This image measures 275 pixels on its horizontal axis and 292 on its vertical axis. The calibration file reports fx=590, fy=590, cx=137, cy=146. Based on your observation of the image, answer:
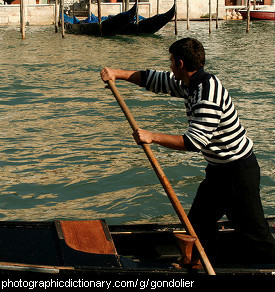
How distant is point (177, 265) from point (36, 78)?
858 centimetres

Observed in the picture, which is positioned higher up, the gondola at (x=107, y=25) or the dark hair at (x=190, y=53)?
the dark hair at (x=190, y=53)

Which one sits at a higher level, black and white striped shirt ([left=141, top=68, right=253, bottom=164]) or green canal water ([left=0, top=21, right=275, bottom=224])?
black and white striped shirt ([left=141, top=68, right=253, bottom=164])

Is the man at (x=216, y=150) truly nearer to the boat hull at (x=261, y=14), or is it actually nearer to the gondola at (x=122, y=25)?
the gondola at (x=122, y=25)

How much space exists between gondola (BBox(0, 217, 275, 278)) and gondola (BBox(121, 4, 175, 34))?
17.3 m

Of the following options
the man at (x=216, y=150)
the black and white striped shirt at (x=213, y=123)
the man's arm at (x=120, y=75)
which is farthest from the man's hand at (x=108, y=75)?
the black and white striped shirt at (x=213, y=123)

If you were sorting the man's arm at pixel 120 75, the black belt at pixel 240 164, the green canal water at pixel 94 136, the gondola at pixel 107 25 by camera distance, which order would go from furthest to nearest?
the gondola at pixel 107 25, the green canal water at pixel 94 136, the man's arm at pixel 120 75, the black belt at pixel 240 164

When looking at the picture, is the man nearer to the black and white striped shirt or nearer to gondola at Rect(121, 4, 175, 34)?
the black and white striped shirt

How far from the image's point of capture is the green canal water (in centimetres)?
447

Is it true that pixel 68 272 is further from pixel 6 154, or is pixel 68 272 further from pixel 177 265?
pixel 6 154

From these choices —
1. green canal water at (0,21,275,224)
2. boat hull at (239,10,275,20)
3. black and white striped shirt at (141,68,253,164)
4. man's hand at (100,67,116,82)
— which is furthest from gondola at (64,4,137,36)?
black and white striped shirt at (141,68,253,164)

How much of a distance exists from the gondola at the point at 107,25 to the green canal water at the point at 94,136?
4929 millimetres

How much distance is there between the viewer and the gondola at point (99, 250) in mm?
2314

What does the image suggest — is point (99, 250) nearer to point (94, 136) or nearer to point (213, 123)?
point (213, 123)

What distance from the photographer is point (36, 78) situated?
35.1 feet
